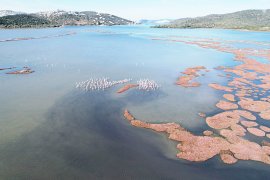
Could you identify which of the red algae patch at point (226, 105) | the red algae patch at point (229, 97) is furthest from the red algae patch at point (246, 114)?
the red algae patch at point (229, 97)

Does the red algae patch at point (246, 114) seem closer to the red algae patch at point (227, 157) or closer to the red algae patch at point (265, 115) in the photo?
the red algae patch at point (265, 115)

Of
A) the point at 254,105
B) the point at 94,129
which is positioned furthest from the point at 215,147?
the point at 254,105

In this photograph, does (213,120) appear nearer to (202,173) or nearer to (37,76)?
(202,173)

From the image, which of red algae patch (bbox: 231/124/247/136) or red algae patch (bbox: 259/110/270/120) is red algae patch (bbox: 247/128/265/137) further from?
red algae patch (bbox: 259/110/270/120)

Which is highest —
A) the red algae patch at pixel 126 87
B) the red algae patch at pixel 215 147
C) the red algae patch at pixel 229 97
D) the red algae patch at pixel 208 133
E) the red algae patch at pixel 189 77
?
the red algae patch at pixel 189 77

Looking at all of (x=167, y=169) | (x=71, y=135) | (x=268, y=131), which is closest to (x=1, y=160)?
(x=71, y=135)

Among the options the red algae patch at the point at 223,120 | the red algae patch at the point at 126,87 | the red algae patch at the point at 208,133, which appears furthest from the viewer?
the red algae patch at the point at 126,87
